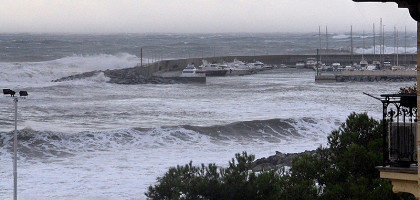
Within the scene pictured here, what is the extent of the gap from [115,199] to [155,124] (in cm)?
1616

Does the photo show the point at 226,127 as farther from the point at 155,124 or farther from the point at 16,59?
the point at 16,59

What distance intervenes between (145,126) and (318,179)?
23432 mm

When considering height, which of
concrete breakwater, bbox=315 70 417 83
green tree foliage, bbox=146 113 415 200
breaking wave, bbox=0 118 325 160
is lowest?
breaking wave, bbox=0 118 325 160

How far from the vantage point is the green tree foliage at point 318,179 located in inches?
480

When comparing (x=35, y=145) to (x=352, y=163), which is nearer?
(x=352, y=163)

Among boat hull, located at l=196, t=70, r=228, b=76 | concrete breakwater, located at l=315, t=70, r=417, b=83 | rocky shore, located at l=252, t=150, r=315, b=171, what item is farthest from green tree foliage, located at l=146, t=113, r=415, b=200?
boat hull, located at l=196, t=70, r=228, b=76

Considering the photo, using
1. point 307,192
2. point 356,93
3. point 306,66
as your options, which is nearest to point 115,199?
point 307,192

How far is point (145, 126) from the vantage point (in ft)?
120

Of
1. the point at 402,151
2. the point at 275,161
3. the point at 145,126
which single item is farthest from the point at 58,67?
the point at 402,151

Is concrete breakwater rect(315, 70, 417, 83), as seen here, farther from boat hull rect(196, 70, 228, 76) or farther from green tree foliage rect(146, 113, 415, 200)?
green tree foliage rect(146, 113, 415, 200)

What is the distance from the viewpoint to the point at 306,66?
298ft

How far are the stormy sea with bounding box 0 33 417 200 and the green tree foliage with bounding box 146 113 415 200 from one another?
20.4 feet

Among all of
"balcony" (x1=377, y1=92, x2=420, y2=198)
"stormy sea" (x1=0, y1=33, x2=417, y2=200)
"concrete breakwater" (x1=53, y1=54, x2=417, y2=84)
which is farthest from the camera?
"concrete breakwater" (x1=53, y1=54, x2=417, y2=84)

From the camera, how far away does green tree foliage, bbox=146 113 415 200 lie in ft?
40.0
